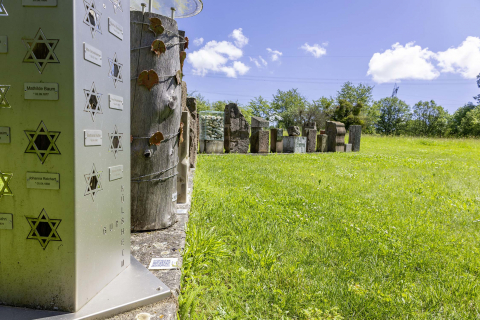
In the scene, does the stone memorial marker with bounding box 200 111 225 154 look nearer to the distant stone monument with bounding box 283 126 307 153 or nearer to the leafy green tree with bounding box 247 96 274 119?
the distant stone monument with bounding box 283 126 307 153

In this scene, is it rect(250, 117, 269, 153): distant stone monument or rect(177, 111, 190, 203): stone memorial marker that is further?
rect(250, 117, 269, 153): distant stone monument

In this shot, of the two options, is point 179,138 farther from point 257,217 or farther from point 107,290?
point 107,290

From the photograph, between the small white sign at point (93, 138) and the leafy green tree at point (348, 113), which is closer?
the small white sign at point (93, 138)

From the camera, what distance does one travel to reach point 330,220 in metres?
3.64

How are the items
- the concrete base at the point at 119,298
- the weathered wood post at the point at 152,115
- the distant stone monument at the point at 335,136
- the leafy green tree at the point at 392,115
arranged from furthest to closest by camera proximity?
the leafy green tree at the point at 392,115
the distant stone monument at the point at 335,136
the weathered wood post at the point at 152,115
the concrete base at the point at 119,298

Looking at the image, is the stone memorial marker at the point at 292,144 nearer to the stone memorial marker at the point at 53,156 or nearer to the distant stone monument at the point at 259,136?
the distant stone monument at the point at 259,136

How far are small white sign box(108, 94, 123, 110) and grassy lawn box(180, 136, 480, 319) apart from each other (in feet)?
4.02

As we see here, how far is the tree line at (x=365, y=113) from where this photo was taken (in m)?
37.3

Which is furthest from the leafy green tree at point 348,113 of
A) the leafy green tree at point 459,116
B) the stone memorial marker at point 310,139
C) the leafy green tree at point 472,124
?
the stone memorial marker at point 310,139

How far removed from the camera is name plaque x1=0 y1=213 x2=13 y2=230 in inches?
54.1

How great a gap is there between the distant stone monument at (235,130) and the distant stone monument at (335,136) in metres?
4.59

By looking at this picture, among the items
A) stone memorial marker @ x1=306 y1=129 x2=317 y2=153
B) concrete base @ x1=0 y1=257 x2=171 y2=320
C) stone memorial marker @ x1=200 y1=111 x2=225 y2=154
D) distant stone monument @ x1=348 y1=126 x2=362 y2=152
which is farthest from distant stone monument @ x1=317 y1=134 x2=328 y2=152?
concrete base @ x1=0 y1=257 x2=171 y2=320

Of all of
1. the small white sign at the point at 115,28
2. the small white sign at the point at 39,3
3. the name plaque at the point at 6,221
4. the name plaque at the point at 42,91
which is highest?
the small white sign at the point at 115,28

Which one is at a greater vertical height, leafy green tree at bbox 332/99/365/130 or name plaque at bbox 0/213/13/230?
leafy green tree at bbox 332/99/365/130
